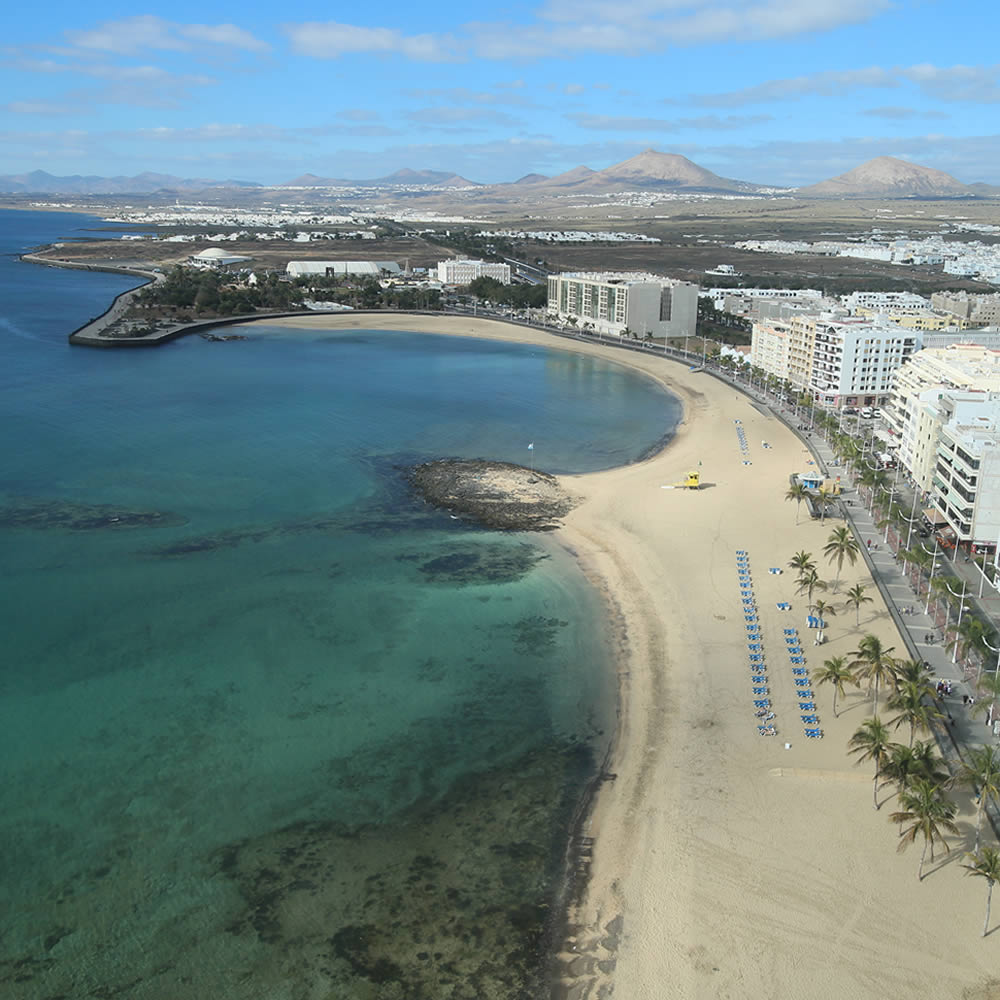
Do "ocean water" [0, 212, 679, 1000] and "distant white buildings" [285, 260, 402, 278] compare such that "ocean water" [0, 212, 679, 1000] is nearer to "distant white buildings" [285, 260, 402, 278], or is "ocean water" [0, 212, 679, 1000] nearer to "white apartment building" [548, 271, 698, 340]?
"white apartment building" [548, 271, 698, 340]

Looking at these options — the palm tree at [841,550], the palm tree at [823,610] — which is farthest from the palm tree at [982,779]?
the palm tree at [841,550]

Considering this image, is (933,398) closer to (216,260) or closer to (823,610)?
(823,610)

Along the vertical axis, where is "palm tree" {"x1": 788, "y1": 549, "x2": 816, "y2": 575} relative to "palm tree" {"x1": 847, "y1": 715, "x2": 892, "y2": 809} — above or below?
above

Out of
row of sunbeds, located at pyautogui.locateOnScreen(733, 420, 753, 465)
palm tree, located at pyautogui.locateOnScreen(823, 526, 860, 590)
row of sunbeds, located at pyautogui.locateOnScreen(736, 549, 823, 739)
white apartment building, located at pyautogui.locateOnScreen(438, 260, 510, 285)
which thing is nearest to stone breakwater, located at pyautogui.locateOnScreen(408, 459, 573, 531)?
row of sunbeds, located at pyautogui.locateOnScreen(733, 420, 753, 465)

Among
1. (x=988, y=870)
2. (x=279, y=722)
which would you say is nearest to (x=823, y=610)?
(x=988, y=870)

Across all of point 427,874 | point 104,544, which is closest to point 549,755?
point 427,874

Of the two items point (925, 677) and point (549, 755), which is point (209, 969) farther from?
point (925, 677)
